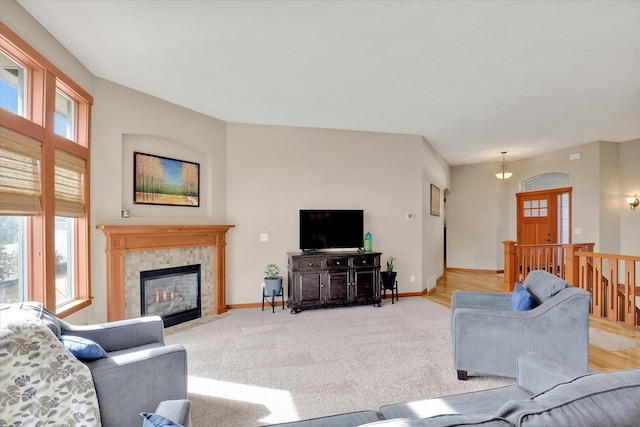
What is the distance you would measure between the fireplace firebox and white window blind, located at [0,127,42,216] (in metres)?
1.69

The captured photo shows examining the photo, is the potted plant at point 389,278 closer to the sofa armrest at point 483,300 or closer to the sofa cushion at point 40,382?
the sofa armrest at point 483,300

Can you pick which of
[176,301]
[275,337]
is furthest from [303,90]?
[176,301]

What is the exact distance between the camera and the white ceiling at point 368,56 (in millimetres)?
2342

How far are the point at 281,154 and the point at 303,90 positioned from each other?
157 cm

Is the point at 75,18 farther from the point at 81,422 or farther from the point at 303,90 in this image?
the point at 81,422

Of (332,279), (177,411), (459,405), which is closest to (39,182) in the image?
(177,411)

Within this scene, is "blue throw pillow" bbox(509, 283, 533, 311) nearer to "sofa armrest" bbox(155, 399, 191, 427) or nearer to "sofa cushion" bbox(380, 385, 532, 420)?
"sofa cushion" bbox(380, 385, 532, 420)

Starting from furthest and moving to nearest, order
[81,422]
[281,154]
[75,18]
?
[281,154], [75,18], [81,422]

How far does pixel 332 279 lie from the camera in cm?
485

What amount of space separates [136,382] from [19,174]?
1827 mm

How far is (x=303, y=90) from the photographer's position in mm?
3768

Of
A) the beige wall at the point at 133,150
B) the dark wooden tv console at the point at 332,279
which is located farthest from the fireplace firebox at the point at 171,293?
the dark wooden tv console at the point at 332,279

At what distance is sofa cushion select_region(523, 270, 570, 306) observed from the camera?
8.68ft

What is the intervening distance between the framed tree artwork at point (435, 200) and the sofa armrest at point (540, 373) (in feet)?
16.8
